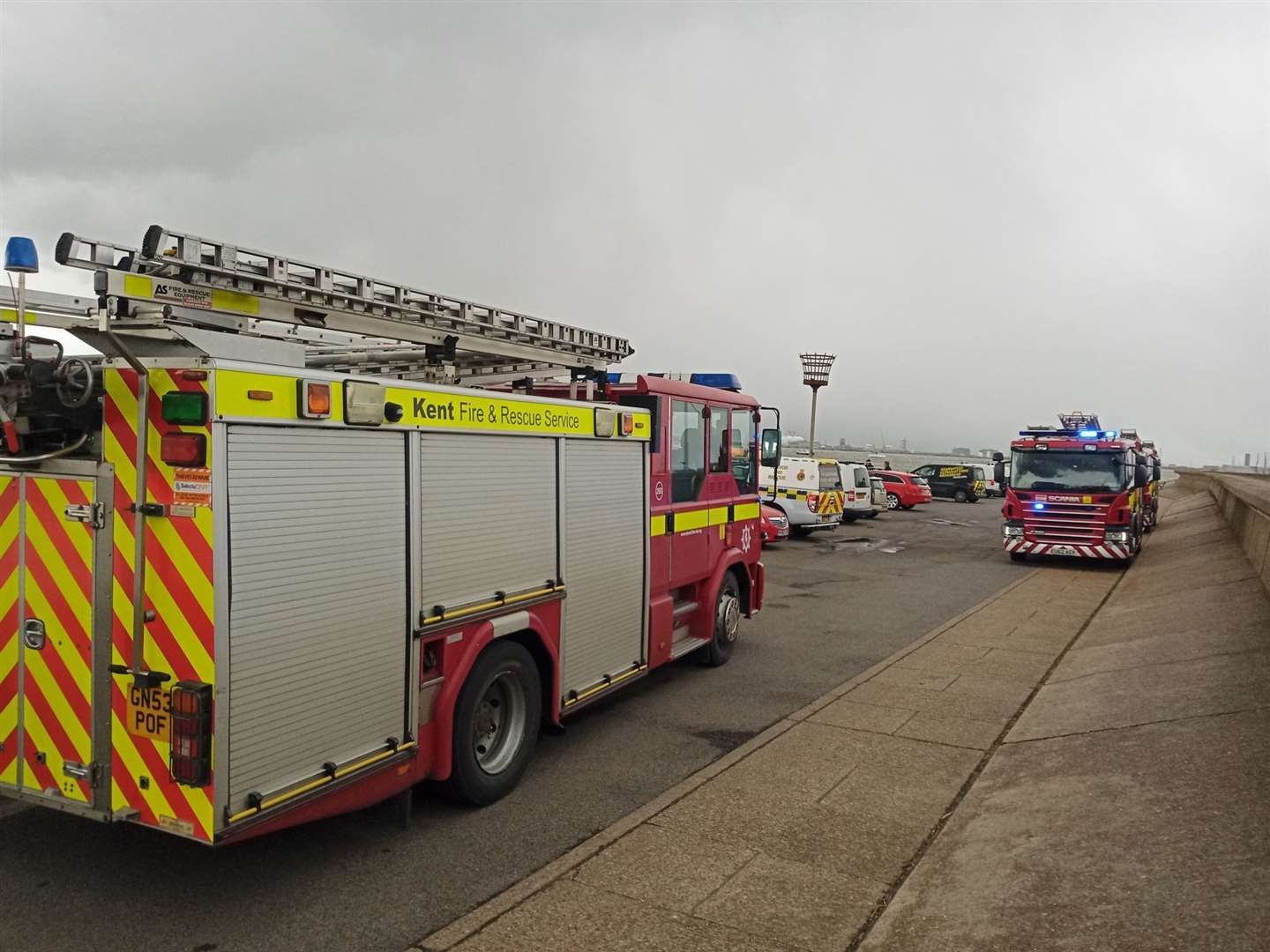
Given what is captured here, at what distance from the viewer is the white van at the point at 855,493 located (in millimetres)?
27984

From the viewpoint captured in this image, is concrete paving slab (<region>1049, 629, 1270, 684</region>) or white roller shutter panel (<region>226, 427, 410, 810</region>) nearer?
white roller shutter panel (<region>226, 427, 410, 810</region>)

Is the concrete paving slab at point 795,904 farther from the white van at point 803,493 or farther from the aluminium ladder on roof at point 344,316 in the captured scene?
the white van at point 803,493

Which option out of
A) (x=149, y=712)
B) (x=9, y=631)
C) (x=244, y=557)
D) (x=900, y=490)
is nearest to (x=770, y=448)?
(x=244, y=557)

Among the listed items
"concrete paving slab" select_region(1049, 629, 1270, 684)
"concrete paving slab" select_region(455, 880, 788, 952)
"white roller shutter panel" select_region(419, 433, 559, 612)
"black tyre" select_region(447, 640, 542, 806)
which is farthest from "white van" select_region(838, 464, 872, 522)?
"concrete paving slab" select_region(455, 880, 788, 952)

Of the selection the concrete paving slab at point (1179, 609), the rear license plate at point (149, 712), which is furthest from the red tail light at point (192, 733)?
the concrete paving slab at point (1179, 609)

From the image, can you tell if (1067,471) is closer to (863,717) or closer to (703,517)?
(703,517)

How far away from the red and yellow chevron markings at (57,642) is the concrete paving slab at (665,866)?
2506 millimetres

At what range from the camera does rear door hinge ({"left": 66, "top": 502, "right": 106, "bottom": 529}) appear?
4.20 meters

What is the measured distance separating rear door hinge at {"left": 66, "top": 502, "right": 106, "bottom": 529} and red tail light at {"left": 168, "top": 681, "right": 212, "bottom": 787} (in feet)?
2.98

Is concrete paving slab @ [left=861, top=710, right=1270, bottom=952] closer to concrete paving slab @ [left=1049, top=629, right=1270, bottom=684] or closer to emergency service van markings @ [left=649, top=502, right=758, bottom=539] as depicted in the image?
concrete paving slab @ [left=1049, top=629, right=1270, bottom=684]

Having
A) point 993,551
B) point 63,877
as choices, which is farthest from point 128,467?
point 993,551

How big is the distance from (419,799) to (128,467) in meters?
2.78

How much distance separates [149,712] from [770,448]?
23.7 feet

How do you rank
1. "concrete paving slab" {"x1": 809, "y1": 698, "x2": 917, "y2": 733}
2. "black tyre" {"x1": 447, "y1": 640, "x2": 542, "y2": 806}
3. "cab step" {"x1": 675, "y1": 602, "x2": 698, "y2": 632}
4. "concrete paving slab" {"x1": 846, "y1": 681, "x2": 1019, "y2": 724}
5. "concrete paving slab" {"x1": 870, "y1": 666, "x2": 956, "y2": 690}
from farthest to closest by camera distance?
1. "concrete paving slab" {"x1": 870, "y1": 666, "x2": 956, "y2": 690}
2. "cab step" {"x1": 675, "y1": 602, "x2": 698, "y2": 632}
3. "concrete paving slab" {"x1": 846, "y1": 681, "x2": 1019, "y2": 724}
4. "concrete paving slab" {"x1": 809, "y1": 698, "x2": 917, "y2": 733}
5. "black tyre" {"x1": 447, "y1": 640, "x2": 542, "y2": 806}
